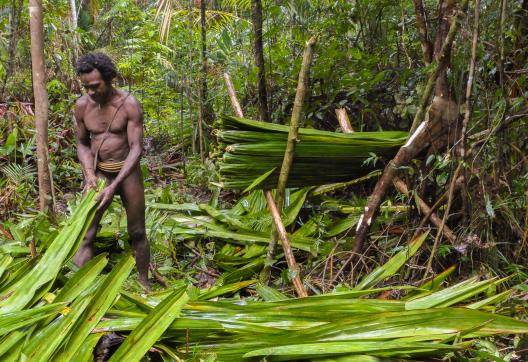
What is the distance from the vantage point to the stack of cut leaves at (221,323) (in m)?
2.36

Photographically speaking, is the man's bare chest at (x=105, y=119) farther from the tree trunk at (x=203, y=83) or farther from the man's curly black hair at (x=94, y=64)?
the tree trunk at (x=203, y=83)

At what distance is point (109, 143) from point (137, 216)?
1.70 feet

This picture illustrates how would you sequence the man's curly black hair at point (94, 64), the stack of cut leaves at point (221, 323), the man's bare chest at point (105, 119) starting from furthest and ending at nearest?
the man's bare chest at point (105, 119)
the man's curly black hair at point (94, 64)
the stack of cut leaves at point (221, 323)

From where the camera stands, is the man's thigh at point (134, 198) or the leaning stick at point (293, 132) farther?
the man's thigh at point (134, 198)

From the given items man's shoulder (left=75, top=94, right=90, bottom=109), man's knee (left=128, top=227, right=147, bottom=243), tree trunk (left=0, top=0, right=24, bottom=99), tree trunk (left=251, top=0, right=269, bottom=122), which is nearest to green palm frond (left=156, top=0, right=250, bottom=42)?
tree trunk (left=251, top=0, right=269, bottom=122)

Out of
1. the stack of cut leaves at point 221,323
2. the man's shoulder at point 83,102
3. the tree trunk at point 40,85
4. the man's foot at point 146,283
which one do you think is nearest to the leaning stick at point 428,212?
the stack of cut leaves at point 221,323

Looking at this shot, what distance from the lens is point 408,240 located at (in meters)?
3.60

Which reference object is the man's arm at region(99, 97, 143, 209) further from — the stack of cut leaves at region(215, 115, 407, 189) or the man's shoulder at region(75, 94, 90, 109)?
the stack of cut leaves at region(215, 115, 407, 189)

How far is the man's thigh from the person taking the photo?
3.64 metres

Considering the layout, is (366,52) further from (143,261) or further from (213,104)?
(143,261)

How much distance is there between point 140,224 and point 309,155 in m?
1.21

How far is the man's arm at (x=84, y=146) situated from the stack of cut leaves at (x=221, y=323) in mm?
714

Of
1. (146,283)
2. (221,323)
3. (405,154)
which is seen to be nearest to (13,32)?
(146,283)

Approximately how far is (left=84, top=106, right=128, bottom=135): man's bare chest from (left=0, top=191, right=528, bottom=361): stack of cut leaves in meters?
0.91
